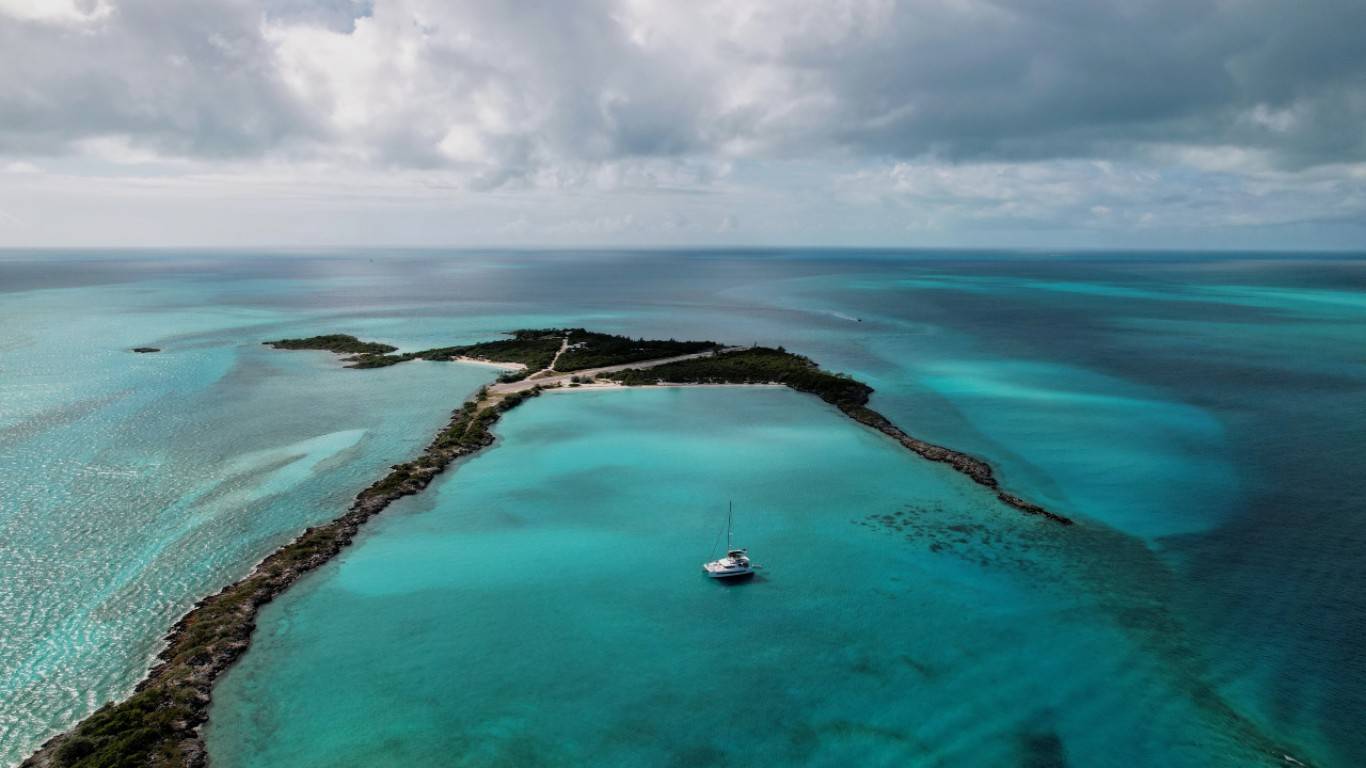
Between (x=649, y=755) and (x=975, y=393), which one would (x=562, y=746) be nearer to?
(x=649, y=755)

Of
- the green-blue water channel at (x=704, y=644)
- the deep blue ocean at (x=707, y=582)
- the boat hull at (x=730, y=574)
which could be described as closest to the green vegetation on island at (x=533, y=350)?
the deep blue ocean at (x=707, y=582)

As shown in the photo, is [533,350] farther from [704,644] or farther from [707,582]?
[704,644]

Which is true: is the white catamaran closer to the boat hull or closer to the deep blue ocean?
the boat hull

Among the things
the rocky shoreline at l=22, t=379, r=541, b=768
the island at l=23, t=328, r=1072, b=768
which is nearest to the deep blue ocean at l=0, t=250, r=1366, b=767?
the rocky shoreline at l=22, t=379, r=541, b=768

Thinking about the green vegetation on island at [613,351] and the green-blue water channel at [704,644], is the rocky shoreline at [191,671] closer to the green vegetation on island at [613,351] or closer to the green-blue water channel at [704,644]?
the green-blue water channel at [704,644]

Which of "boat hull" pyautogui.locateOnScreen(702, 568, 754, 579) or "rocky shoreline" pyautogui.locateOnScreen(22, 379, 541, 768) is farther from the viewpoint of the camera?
"boat hull" pyautogui.locateOnScreen(702, 568, 754, 579)

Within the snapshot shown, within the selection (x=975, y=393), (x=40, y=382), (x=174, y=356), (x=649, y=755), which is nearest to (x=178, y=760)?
(x=649, y=755)

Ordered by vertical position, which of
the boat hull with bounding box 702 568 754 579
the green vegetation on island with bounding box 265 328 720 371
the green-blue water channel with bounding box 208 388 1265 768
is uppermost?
the green vegetation on island with bounding box 265 328 720 371
